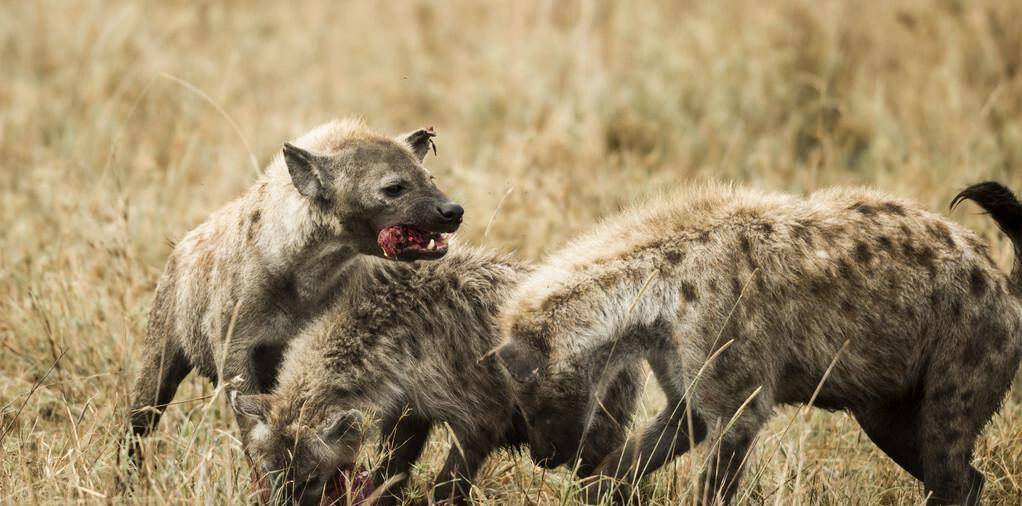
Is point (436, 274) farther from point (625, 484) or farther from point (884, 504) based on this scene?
point (884, 504)

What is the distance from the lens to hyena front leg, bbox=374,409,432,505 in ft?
15.3

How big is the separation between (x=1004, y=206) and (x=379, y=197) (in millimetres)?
1998

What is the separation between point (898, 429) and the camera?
14.7 ft

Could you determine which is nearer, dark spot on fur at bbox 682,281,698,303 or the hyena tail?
dark spot on fur at bbox 682,281,698,303

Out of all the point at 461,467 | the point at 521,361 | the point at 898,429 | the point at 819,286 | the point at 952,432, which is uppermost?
the point at 819,286

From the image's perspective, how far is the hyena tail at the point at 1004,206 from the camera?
174 inches

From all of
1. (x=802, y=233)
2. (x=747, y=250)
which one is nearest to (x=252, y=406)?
(x=747, y=250)

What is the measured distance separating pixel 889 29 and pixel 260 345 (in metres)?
6.08

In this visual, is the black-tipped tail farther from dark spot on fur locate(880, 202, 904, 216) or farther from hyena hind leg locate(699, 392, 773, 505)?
hyena hind leg locate(699, 392, 773, 505)

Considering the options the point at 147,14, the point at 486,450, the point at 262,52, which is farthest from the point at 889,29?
the point at 486,450

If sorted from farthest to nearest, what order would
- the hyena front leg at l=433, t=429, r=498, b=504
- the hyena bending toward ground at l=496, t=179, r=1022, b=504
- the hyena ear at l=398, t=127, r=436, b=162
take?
the hyena ear at l=398, t=127, r=436, b=162 < the hyena front leg at l=433, t=429, r=498, b=504 < the hyena bending toward ground at l=496, t=179, r=1022, b=504

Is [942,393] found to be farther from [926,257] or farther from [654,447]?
[654,447]

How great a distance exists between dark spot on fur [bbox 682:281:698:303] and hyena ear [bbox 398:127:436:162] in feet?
4.11

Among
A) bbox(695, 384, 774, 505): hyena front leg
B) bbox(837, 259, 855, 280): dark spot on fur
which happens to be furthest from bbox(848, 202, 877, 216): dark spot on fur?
bbox(695, 384, 774, 505): hyena front leg
